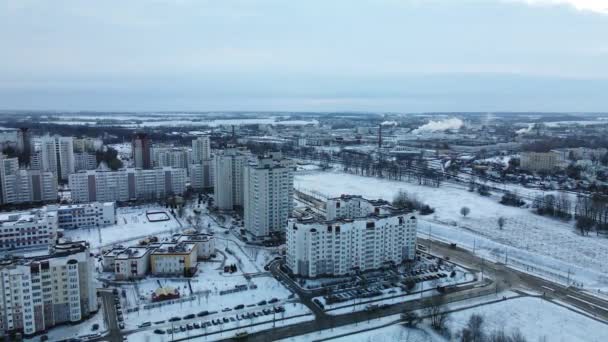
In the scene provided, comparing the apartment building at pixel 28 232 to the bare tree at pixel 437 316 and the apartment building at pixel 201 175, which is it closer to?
the apartment building at pixel 201 175

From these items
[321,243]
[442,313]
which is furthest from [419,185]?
[442,313]

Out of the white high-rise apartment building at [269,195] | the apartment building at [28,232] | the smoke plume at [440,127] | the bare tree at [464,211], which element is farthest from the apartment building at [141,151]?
the smoke plume at [440,127]

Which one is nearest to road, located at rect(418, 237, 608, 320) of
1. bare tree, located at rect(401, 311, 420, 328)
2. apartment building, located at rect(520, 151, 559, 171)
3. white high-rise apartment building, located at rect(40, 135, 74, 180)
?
bare tree, located at rect(401, 311, 420, 328)

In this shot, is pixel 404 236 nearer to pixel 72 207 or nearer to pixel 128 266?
pixel 128 266

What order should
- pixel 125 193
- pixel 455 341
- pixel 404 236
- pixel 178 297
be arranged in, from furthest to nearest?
pixel 125 193 → pixel 404 236 → pixel 178 297 → pixel 455 341

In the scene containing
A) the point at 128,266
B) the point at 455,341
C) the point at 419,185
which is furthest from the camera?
the point at 419,185

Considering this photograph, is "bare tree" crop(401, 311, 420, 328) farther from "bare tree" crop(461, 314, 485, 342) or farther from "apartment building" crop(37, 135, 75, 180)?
"apartment building" crop(37, 135, 75, 180)
